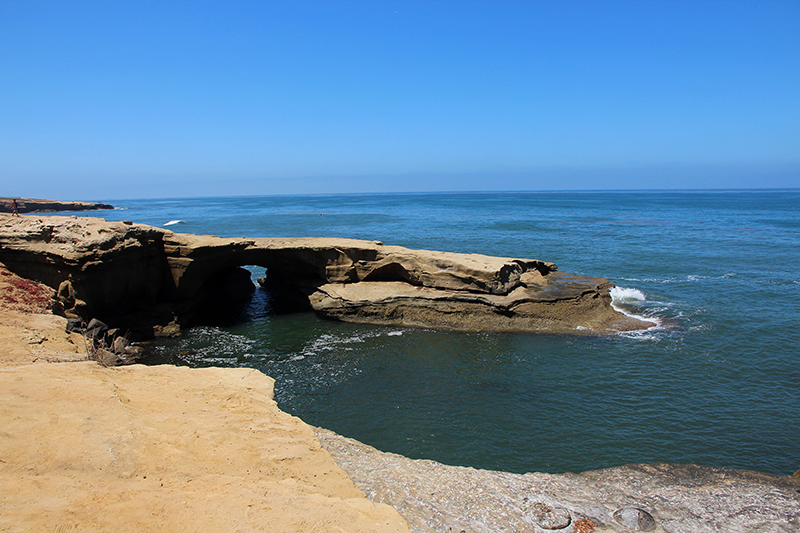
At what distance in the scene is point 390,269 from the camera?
2359cm

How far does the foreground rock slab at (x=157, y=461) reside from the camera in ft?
15.3

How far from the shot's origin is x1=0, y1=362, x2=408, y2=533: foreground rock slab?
15.3 feet

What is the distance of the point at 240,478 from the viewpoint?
6.16m

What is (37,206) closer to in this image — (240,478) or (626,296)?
(626,296)

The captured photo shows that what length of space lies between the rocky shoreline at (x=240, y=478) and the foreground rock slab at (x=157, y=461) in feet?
0.07

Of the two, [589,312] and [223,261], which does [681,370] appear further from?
[223,261]

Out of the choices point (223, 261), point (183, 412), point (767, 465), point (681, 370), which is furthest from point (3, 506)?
point (223, 261)

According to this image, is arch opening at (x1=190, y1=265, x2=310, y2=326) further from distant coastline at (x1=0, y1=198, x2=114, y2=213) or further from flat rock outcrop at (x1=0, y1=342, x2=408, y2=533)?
distant coastline at (x1=0, y1=198, x2=114, y2=213)

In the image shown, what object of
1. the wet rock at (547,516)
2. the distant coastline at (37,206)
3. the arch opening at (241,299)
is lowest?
the wet rock at (547,516)

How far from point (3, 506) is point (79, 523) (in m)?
0.77

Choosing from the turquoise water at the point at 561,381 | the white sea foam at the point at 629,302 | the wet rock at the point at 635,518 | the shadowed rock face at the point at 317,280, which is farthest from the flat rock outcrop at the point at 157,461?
the white sea foam at the point at 629,302

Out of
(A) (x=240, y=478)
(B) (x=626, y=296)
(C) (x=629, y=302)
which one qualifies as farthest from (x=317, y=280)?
(A) (x=240, y=478)

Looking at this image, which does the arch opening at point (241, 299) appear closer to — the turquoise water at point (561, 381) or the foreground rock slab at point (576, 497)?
the turquoise water at point (561, 381)

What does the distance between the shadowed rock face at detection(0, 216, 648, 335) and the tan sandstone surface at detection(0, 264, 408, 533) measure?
1272 cm
